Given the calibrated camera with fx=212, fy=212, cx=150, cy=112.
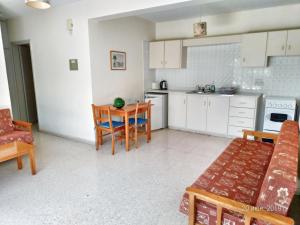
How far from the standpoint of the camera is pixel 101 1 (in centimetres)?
324

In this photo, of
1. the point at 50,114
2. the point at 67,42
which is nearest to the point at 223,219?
the point at 67,42

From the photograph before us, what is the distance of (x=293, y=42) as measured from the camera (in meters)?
3.62

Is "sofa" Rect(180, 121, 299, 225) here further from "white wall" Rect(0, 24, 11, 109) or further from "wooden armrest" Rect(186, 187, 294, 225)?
"white wall" Rect(0, 24, 11, 109)

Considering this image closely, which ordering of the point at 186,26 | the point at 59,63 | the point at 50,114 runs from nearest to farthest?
the point at 59,63
the point at 50,114
the point at 186,26

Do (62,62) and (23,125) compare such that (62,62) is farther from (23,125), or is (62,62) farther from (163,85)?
(163,85)

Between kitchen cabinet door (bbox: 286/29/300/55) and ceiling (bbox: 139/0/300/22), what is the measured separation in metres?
0.57

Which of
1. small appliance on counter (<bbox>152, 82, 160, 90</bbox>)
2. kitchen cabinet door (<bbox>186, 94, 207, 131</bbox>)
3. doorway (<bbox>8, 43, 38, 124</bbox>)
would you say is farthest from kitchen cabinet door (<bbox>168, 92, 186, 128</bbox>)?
doorway (<bbox>8, 43, 38, 124</bbox>)

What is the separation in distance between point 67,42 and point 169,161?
2.74m

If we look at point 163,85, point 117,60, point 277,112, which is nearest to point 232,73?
point 277,112

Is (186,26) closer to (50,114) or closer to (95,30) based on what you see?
(95,30)

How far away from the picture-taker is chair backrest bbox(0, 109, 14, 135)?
3.22 metres

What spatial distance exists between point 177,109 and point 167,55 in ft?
4.10

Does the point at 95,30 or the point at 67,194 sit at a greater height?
the point at 95,30

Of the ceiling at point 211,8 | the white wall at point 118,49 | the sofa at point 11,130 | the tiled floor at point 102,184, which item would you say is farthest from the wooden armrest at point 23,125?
the ceiling at point 211,8
